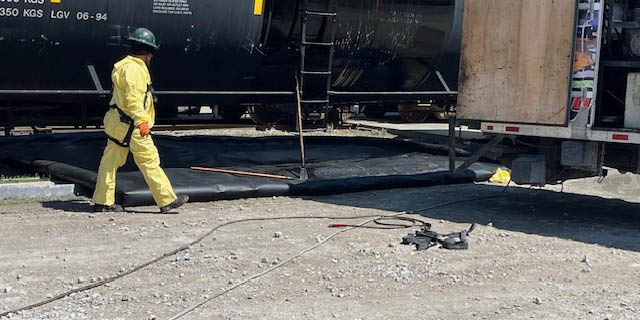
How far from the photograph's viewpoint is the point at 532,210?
10.0m

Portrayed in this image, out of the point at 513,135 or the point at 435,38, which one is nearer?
the point at 513,135

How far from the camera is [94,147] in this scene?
11.7 meters

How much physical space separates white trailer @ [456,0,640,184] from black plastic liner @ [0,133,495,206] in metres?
Answer: 2.21

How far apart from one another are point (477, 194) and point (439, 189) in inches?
21.3

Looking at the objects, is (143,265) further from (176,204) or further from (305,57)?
(305,57)

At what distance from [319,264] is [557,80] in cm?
332

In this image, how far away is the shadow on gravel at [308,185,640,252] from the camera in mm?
8695

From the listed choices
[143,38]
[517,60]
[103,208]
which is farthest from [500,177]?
[103,208]

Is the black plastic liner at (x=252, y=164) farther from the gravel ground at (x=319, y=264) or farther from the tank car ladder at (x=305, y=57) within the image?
the tank car ladder at (x=305, y=57)

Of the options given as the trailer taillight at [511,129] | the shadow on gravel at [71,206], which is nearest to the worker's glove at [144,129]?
the shadow on gravel at [71,206]

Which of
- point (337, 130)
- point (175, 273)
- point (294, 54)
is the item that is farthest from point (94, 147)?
point (337, 130)

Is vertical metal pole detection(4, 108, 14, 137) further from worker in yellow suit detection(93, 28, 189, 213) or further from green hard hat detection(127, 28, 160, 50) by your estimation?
green hard hat detection(127, 28, 160, 50)

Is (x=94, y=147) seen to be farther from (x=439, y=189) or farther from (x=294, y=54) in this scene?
(x=439, y=189)

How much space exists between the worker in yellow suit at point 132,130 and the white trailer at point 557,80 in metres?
3.40
